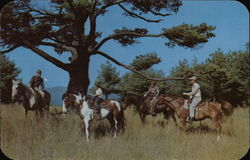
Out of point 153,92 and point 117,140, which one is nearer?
point 117,140

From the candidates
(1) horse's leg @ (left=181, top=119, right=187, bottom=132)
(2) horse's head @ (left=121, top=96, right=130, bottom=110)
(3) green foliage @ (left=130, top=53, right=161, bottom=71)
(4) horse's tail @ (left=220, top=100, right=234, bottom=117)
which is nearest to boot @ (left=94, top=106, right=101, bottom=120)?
(2) horse's head @ (left=121, top=96, right=130, bottom=110)

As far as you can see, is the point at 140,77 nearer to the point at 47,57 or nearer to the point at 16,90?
the point at 47,57

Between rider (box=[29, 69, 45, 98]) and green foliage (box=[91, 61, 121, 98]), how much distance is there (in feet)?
3.79

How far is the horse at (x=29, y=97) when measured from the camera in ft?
20.0

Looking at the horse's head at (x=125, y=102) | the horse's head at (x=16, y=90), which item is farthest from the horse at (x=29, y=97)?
the horse's head at (x=125, y=102)

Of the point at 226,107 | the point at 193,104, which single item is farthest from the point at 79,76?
the point at 226,107

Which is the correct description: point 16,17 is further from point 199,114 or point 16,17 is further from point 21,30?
point 199,114

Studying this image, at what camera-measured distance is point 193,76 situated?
5.77 m

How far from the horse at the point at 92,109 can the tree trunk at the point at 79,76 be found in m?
0.19

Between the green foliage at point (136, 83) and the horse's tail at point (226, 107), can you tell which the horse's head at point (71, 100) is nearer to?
the green foliage at point (136, 83)

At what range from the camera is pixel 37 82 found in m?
6.02

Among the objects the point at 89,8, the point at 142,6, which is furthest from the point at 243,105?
the point at 89,8

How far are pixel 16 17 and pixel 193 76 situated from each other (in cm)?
428

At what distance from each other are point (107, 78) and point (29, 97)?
195cm
